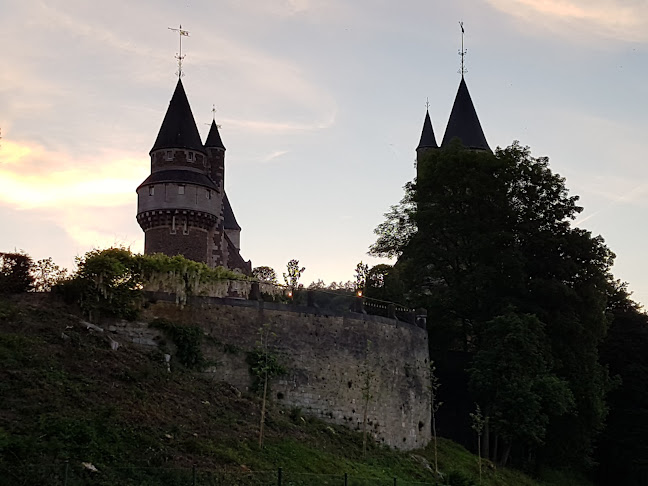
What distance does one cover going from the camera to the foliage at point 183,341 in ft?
99.6

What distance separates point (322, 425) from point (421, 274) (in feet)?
49.5

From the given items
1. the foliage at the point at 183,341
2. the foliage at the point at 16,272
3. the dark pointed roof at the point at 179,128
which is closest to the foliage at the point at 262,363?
the foliage at the point at 183,341

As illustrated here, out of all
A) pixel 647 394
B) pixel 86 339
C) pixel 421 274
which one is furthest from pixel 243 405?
pixel 647 394

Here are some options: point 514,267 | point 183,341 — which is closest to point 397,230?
point 514,267

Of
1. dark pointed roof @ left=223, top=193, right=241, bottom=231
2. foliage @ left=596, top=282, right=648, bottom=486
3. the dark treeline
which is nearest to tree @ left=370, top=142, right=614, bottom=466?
the dark treeline

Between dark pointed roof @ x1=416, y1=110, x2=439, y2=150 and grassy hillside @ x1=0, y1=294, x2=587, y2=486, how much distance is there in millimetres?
40388

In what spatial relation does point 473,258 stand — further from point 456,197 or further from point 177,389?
point 177,389

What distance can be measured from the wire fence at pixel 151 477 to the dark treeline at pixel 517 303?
16.4 metres

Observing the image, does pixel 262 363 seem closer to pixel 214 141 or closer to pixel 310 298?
pixel 310 298

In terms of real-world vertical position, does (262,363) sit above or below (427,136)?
below

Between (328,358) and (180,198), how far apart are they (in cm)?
1208

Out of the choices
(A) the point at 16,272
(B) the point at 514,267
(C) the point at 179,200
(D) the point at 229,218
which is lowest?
(A) the point at 16,272

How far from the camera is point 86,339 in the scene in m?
28.0

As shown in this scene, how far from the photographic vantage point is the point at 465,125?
67.4m
